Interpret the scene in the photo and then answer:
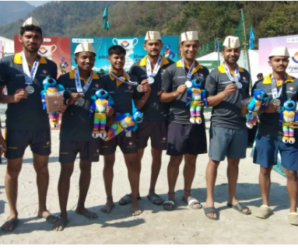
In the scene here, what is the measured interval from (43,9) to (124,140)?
683 feet

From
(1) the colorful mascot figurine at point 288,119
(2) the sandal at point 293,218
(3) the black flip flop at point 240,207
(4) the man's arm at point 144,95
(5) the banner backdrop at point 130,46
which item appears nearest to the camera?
(1) the colorful mascot figurine at point 288,119

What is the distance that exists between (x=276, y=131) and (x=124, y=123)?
84.2 inches

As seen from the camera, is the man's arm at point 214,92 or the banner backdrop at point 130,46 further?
the banner backdrop at point 130,46

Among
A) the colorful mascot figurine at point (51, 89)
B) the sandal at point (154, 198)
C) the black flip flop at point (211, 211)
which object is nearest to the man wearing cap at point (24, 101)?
the colorful mascot figurine at point (51, 89)

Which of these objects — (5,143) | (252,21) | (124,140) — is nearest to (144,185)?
(124,140)

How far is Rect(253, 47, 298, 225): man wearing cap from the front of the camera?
4.67 m

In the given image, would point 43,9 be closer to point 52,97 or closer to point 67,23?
point 67,23

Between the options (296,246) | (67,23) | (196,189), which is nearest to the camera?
(296,246)

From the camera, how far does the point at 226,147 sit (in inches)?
193

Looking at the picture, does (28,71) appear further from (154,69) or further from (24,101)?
(154,69)

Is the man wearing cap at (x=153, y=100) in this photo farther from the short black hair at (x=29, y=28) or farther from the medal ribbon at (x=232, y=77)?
the short black hair at (x=29, y=28)

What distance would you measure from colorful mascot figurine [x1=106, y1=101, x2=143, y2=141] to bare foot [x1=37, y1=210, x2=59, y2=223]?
52.1 inches

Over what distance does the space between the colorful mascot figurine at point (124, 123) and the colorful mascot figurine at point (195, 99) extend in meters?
0.75

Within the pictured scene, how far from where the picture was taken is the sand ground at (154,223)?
4172 millimetres
